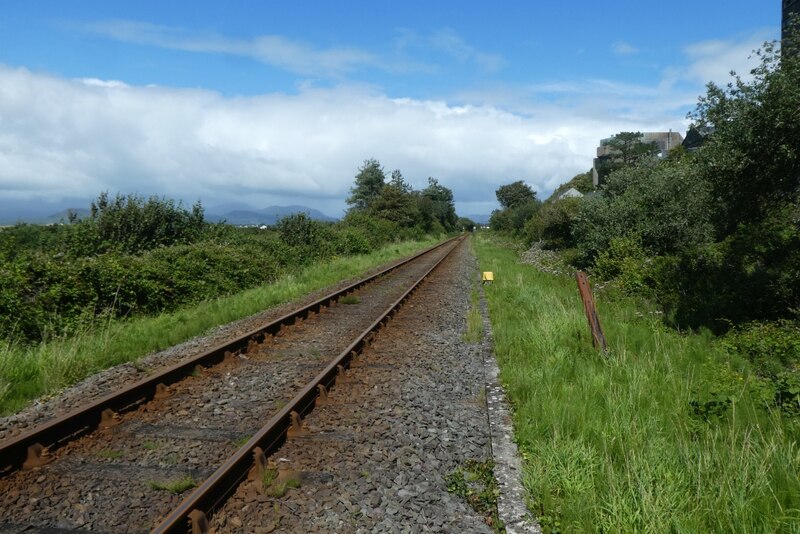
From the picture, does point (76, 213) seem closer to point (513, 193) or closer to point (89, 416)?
point (89, 416)

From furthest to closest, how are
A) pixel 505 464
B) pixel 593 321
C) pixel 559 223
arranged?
pixel 559 223
pixel 593 321
pixel 505 464

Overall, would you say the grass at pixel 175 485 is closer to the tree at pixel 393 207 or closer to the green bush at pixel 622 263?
the green bush at pixel 622 263

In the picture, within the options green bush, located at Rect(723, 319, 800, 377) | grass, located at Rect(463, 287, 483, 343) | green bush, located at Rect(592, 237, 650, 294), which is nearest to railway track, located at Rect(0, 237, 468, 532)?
grass, located at Rect(463, 287, 483, 343)

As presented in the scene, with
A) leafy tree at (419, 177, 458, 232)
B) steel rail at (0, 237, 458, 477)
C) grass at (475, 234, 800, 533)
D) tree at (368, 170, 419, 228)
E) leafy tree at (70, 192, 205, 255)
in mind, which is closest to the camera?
grass at (475, 234, 800, 533)

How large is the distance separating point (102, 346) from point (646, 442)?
7.26 meters

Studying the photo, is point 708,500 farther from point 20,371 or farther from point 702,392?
point 20,371

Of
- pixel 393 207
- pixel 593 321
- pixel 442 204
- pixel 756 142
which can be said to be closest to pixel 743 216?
pixel 756 142

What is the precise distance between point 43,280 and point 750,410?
1048 centimetres

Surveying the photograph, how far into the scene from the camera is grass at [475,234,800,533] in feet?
11.5

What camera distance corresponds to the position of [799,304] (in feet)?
32.0

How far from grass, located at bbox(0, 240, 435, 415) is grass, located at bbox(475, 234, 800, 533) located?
5416 millimetres

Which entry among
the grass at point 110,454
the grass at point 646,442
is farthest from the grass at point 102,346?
the grass at point 646,442

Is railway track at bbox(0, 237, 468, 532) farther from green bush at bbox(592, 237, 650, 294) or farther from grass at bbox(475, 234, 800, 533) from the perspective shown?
green bush at bbox(592, 237, 650, 294)

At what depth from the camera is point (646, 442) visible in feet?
15.3
